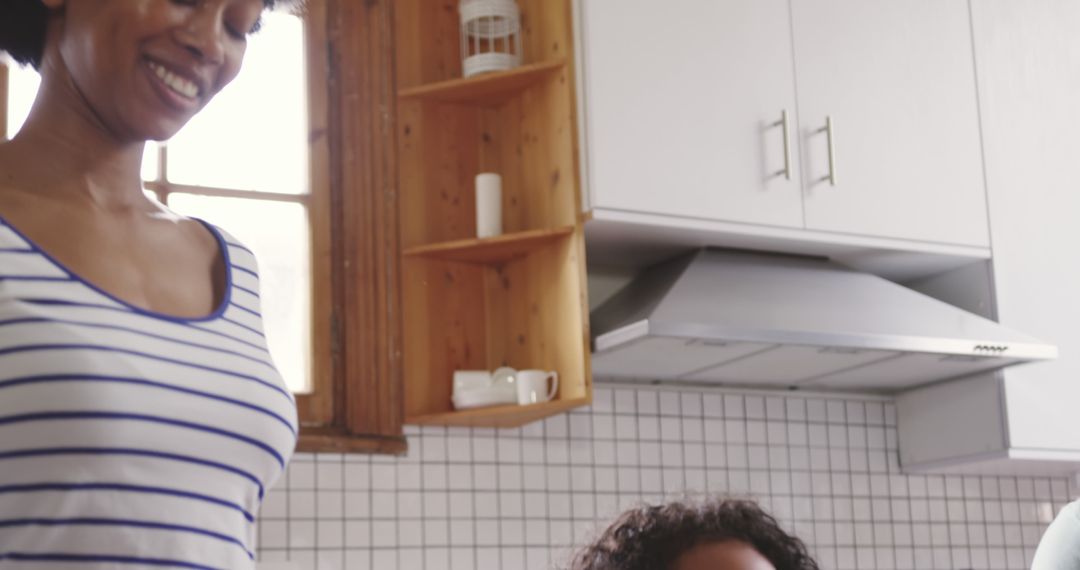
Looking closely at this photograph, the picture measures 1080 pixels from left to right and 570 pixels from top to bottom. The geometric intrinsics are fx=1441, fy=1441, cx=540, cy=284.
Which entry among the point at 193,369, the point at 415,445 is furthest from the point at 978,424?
the point at 193,369

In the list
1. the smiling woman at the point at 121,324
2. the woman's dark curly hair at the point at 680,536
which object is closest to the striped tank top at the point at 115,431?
the smiling woman at the point at 121,324

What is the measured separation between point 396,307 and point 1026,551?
5.59ft

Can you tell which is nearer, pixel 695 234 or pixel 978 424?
pixel 695 234

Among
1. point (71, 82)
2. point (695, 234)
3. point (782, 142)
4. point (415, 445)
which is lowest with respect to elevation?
point (415, 445)

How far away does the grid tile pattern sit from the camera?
2705mm

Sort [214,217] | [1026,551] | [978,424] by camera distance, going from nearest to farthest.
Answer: [214,217]
[978,424]
[1026,551]

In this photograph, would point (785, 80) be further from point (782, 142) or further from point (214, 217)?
point (214, 217)

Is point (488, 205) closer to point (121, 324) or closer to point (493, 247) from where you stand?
point (493, 247)

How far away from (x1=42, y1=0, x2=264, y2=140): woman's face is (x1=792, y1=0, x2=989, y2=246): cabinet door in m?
2.09

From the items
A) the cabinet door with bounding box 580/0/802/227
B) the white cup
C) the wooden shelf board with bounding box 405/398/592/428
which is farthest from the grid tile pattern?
the cabinet door with bounding box 580/0/802/227

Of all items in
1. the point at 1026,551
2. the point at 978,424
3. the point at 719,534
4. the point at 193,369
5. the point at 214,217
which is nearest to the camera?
the point at 193,369

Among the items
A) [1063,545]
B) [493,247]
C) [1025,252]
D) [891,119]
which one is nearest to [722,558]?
[1063,545]

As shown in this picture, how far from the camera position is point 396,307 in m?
2.77

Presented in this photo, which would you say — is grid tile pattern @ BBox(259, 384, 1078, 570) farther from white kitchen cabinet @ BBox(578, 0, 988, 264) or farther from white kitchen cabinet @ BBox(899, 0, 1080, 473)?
white kitchen cabinet @ BBox(578, 0, 988, 264)
